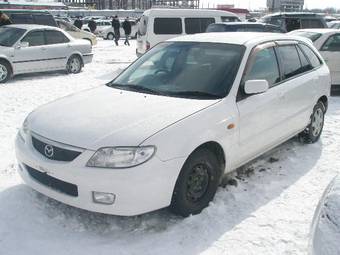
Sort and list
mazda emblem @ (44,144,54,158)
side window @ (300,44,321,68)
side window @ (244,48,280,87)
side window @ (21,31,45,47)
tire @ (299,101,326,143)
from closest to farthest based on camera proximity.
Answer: mazda emblem @ (44,144,54,158) < side window @ (244,48,280,87) < side window @ (300,44,321,68) < tire @ (299,101,326,143) < side window @ (21,31,45,47)

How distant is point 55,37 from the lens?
12125 millimetres

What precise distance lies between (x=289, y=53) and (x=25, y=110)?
513cm

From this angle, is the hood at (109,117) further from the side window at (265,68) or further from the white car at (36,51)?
the white car at (36,51)

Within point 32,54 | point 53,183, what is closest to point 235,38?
point 53,183

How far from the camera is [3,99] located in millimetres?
8688

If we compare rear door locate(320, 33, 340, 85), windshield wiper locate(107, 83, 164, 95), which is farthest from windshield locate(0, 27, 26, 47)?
rear door locate(320, 33, 340, 85)

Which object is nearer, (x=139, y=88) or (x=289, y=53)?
(x=139, y=88)

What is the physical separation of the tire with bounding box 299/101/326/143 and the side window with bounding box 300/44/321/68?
1.91 feet

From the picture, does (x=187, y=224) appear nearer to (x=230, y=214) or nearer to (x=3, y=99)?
→ (x=230, y=214)

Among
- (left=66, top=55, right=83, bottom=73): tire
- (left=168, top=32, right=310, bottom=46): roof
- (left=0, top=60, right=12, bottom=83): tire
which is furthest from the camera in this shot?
(left=66, top=55, right=83, bottom=73): tire

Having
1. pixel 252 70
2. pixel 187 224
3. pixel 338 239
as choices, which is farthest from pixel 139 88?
pixel 338 239

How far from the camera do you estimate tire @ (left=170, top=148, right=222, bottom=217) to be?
3.51m

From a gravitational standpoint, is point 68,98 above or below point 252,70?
below

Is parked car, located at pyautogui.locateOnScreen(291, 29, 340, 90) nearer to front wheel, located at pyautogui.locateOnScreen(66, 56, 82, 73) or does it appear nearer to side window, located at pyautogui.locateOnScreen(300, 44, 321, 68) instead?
side window, located at pyautogui.locateOnScreen(300, 44, 321, 68)
